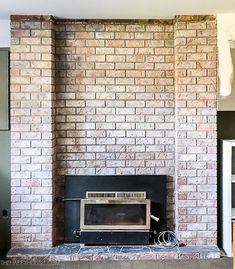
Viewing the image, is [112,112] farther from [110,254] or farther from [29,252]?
[29,252]

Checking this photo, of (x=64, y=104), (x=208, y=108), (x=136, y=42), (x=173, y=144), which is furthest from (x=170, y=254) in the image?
(x=136, y=42)

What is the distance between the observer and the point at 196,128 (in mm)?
4426

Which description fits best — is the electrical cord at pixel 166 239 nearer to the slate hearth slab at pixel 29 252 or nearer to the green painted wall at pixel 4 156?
the slate hearth slab at pixel 29 252

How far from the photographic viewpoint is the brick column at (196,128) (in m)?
4.39

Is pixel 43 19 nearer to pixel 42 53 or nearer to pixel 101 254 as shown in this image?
pixel 42 53

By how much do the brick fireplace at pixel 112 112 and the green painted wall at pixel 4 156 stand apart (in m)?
0.18

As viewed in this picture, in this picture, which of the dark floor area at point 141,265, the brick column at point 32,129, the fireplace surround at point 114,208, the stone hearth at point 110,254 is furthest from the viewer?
the fireplace surround at point 114,208

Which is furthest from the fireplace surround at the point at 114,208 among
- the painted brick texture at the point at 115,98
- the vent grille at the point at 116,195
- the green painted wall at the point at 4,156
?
the green painted wall at the point at 4,156

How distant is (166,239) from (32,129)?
1.76 meters

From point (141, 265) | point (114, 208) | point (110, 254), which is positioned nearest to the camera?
point (141, 265)

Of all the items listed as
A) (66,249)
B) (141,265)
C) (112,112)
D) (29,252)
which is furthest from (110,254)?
(112,112)

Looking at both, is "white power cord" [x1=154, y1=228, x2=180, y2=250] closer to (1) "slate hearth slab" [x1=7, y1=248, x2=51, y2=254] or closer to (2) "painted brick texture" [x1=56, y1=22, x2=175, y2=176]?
(2) "painted brick texture" [x1=56, y1=22, x2=175, y2=176]

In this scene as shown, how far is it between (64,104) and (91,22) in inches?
34.4

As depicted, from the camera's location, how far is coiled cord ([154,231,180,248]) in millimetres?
4497
